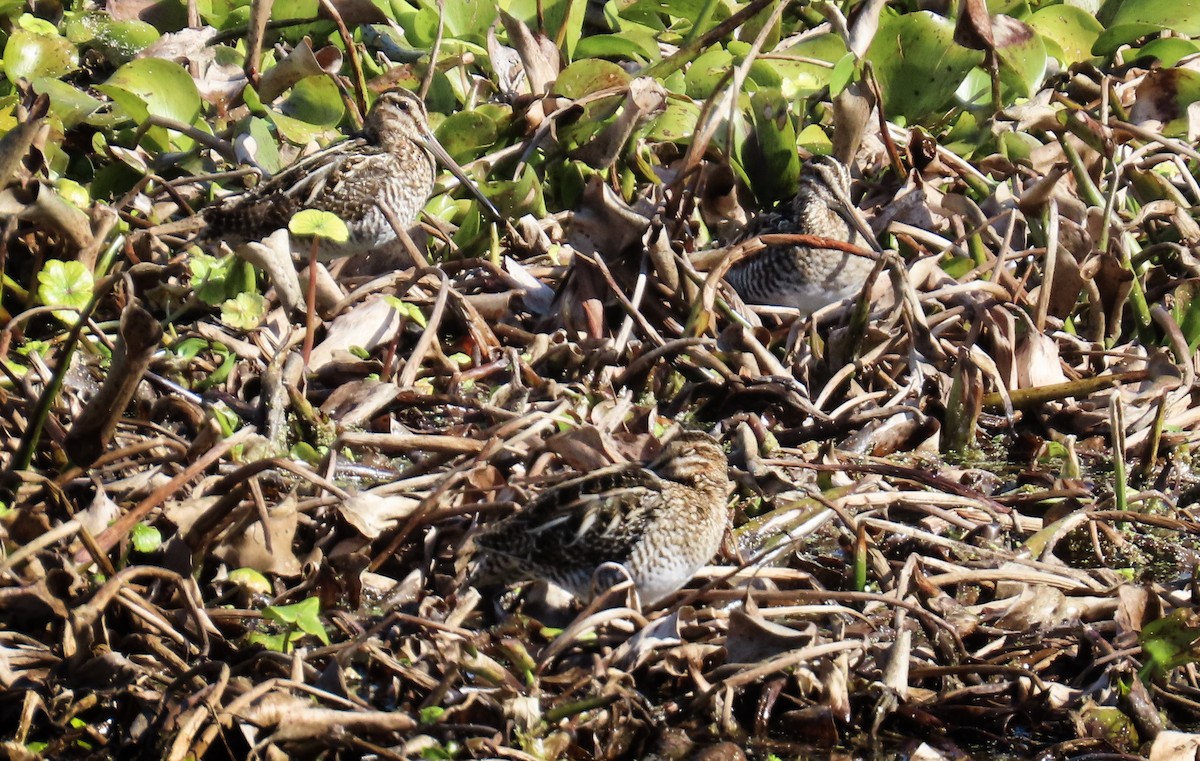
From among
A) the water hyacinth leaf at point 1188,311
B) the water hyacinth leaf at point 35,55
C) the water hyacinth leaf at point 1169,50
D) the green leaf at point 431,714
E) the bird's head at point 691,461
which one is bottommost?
the water hyacinth leaf at point 1188,311

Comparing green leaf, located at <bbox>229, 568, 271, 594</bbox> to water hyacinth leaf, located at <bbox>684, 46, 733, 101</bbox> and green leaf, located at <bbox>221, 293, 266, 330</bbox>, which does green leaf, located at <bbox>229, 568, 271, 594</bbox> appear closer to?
green leaf, located at <bbox>221, 293, 266, 330</bbox>

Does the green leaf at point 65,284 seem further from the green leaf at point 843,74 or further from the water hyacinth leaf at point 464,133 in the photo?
the green leaf at point 843,74

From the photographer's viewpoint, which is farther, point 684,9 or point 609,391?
point 684,9

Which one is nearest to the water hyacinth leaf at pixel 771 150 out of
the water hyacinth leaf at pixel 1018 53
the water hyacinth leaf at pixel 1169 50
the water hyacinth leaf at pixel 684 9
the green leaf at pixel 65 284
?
the water hyacinth leaf at pixel 684 9

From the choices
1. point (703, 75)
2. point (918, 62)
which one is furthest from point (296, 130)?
point (918, 62)

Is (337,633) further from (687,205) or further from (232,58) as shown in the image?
(232,58)

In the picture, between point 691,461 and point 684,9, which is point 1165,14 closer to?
point 684,9
